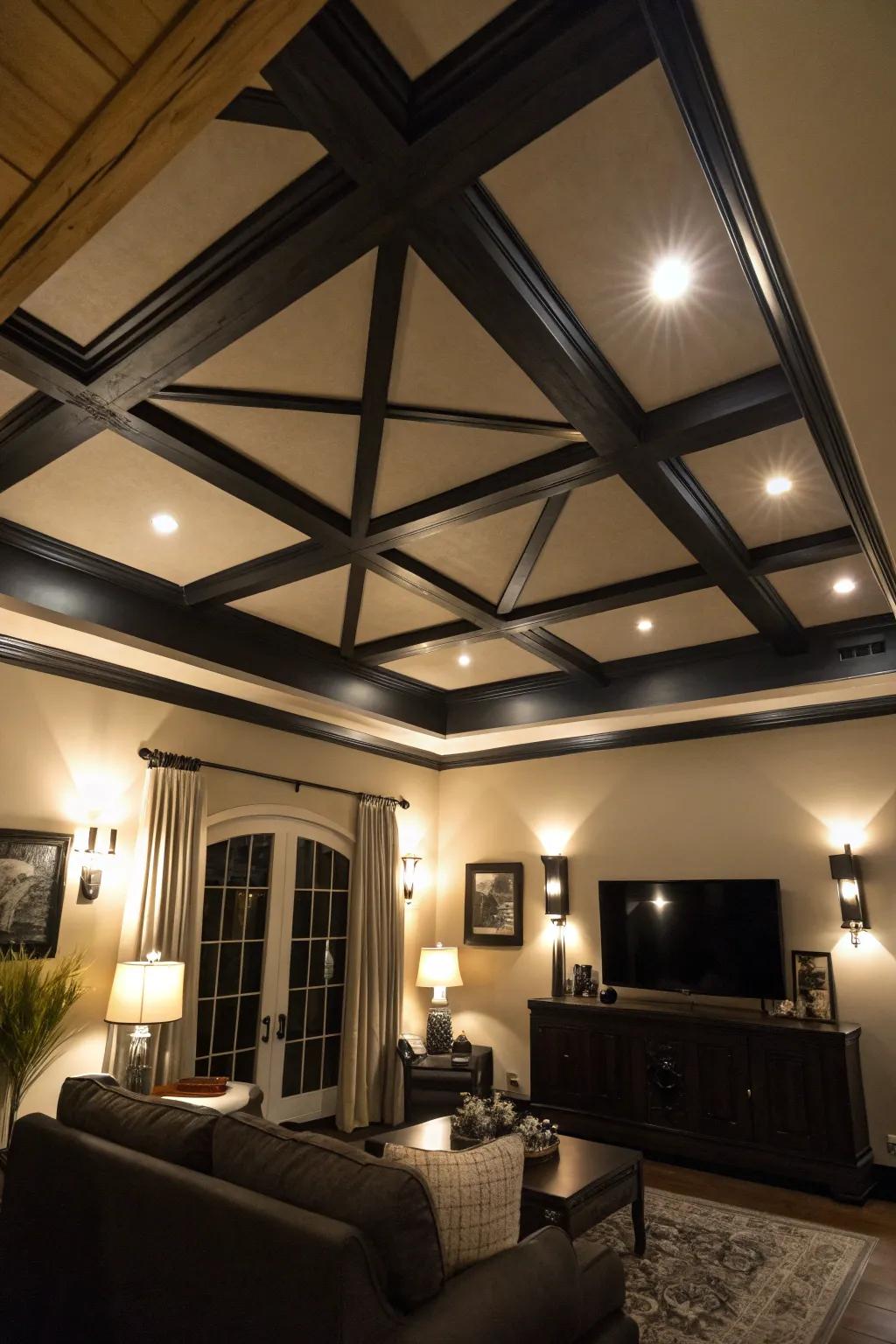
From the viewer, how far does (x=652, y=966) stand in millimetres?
5934

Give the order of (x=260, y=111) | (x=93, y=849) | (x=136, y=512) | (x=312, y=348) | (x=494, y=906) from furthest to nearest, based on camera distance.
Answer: (x=494, y=906), (x=93, y=849), (x=136, y=512), (x=312, y=348), (x=260, y=111)

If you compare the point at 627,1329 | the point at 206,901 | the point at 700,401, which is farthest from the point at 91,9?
the point at 206,901

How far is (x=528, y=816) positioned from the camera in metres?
7.12

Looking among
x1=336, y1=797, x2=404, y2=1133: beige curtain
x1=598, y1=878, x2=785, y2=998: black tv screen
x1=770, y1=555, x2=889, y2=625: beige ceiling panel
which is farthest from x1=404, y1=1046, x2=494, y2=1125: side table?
x1=770, y1=555, x2=889, y2=625: beige ceiling panel

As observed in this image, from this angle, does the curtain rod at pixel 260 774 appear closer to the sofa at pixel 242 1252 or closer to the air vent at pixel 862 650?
the sofa at pixel 242 1252

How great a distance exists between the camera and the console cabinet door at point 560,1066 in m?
5.78

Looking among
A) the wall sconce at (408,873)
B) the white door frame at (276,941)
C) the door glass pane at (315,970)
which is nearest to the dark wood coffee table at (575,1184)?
the white door frame at (276,941)

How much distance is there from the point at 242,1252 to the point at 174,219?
2697 millimetres

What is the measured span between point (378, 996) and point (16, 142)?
6.40 meters

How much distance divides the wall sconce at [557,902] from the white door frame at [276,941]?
6.40 feet

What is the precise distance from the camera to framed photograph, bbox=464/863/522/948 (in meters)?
6.95

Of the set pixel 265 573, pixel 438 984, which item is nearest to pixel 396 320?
pixel 265 573

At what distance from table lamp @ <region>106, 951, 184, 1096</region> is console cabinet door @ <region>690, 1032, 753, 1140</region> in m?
3.30

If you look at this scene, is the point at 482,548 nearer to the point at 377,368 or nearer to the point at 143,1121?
the point at 377,368
